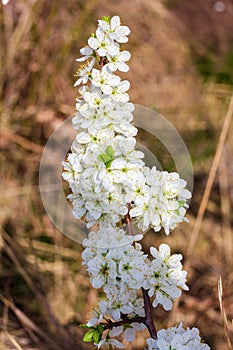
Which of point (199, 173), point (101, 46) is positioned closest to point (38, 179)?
point (199, 173)

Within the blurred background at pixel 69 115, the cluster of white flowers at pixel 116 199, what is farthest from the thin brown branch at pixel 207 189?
the cluster of white flowers at pixel 116 199

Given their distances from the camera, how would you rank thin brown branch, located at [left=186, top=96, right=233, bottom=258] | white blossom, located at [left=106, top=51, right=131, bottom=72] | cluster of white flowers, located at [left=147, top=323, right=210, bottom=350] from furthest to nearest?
1. thin brown branch, located at [left=186, top=96, right=233, bottom=258]
2. white blossom, located at [left=106, top=51, right=131, bottom=72]
3. cluster of white flowers, located at [left=147, top=323, right=210, bottom=350]

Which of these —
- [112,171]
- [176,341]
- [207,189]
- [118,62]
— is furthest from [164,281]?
[207,189]

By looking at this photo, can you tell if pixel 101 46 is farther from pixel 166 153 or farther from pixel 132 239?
pixel 166 153

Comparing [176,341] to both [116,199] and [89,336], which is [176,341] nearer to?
[89,336]

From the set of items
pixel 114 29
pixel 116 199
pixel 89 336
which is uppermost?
pixel 114 29

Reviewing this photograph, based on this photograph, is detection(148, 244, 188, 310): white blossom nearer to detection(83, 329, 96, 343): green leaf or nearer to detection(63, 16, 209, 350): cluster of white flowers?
detection(63, 16, 209, 350): cluster of white flowers

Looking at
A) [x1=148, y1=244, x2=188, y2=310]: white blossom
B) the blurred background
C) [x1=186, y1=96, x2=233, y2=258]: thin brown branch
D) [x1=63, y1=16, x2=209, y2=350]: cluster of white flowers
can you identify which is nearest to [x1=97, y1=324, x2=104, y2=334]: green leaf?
[x1=63, y1=16, x2=209, y2=350]: cluster of white flowers
